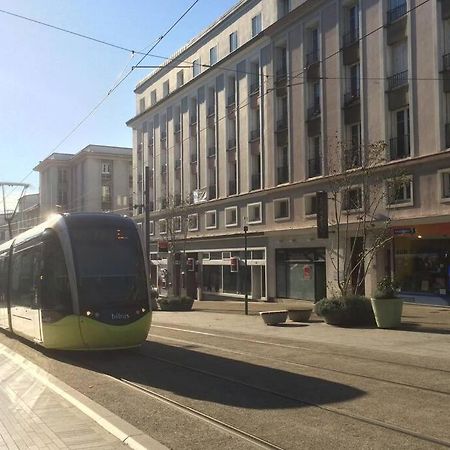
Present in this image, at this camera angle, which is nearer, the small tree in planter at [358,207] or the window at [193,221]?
the small tree in planter at [358,207]

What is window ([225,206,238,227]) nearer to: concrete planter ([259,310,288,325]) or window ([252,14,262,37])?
window ([252,14,262,37])

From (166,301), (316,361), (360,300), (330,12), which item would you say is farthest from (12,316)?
(330,12)

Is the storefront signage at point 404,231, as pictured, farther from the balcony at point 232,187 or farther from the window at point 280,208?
the balcony at point 232,187

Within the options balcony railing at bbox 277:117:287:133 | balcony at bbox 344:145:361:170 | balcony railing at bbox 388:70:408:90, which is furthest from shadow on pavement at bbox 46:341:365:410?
balcony railing at bbox 277:117:287:133

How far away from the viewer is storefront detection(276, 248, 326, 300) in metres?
32.4

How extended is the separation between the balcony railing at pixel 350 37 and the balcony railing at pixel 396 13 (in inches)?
84.0

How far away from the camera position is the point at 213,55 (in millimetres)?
43562

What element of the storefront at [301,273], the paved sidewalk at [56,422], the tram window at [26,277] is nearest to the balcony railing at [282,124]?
the storefront at [301,273]

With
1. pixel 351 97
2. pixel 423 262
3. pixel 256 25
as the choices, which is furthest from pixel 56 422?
pixel 256 25

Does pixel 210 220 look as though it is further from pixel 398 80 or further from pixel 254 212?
pixel 398 80

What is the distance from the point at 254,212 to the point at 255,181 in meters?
1.96

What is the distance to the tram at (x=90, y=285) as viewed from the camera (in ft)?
40.8

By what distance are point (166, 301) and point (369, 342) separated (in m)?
18.6

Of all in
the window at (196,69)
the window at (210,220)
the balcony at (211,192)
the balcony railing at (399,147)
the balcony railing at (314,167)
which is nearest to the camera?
the balcony railing at (399,147)
